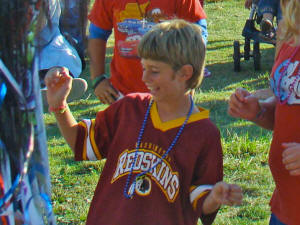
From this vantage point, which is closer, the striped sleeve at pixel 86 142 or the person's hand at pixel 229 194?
the person's hand at pixel 229 194

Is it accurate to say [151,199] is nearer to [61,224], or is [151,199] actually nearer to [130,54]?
[130,54]

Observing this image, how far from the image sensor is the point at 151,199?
2279 mm

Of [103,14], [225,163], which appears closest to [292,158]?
[103,14]

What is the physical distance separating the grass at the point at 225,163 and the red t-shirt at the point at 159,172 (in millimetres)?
1496

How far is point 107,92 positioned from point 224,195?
1417 mm

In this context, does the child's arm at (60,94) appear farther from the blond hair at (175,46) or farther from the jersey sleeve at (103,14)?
the jersey sleeve at (103,14)

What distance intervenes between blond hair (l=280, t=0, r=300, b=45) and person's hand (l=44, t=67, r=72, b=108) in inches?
31.7

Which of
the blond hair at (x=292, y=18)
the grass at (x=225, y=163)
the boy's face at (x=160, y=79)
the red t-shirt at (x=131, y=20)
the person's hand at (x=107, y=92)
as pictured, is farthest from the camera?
the grass at (x=225, y=163)

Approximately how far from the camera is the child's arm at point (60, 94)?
211 cm

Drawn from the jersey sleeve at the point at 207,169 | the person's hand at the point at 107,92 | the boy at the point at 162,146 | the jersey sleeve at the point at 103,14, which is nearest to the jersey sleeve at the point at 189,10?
the jersey sleeve at the point at 103,14

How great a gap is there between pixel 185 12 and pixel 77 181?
1.64 meters

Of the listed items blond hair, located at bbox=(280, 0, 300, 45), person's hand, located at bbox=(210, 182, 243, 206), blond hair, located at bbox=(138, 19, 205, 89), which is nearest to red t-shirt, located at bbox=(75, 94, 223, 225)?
person's hand, located at bbox=(210, 182, 243, 206)

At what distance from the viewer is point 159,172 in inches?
90.0

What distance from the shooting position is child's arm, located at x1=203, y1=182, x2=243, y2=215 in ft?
6.89
